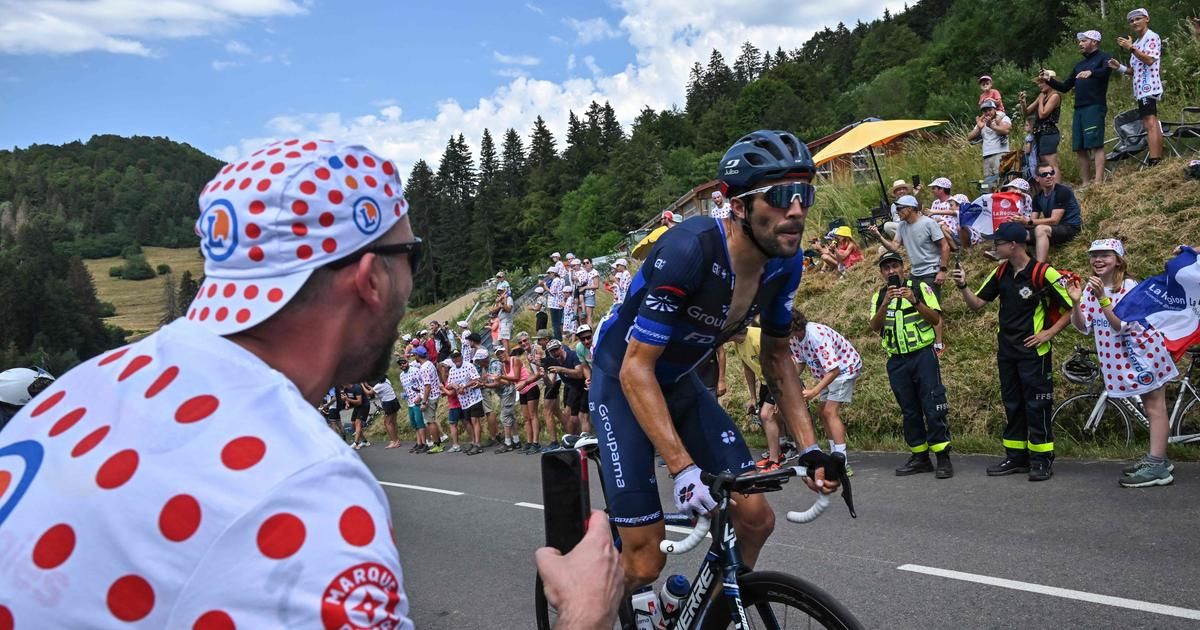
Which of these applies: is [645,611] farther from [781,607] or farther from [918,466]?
[918,466]

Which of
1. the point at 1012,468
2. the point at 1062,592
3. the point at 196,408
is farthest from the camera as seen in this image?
the point at 1012,468

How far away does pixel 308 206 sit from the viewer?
4.50 feet

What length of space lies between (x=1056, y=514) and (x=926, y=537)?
1099 millimetres

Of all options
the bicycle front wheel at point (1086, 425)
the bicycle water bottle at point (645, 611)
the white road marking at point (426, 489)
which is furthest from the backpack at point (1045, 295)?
the white road marking at point (426, 489)

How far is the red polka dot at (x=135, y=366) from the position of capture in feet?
4.13

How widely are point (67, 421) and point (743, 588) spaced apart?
228 centimetres

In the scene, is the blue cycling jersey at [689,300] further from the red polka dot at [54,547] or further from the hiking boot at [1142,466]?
the hiking boot at [1142,466]

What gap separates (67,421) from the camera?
4.03ft

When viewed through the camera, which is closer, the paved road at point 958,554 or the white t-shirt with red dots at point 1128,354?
the paved road at point 958,554

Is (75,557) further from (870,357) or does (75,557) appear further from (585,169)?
(585,169)

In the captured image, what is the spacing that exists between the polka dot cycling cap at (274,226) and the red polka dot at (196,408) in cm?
17

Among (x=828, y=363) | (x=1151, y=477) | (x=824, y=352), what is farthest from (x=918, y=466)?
(x=1151, y=477)

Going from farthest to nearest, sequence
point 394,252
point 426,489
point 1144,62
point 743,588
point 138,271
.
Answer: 1. point 138,271
2. point 426,489
3. point 1144,62
4. point 743,588
5. point 394,252

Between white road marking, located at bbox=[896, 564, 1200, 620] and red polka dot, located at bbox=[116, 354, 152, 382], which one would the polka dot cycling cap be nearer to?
red polka dot, located at bbox=[116, 354, 152, 382]
